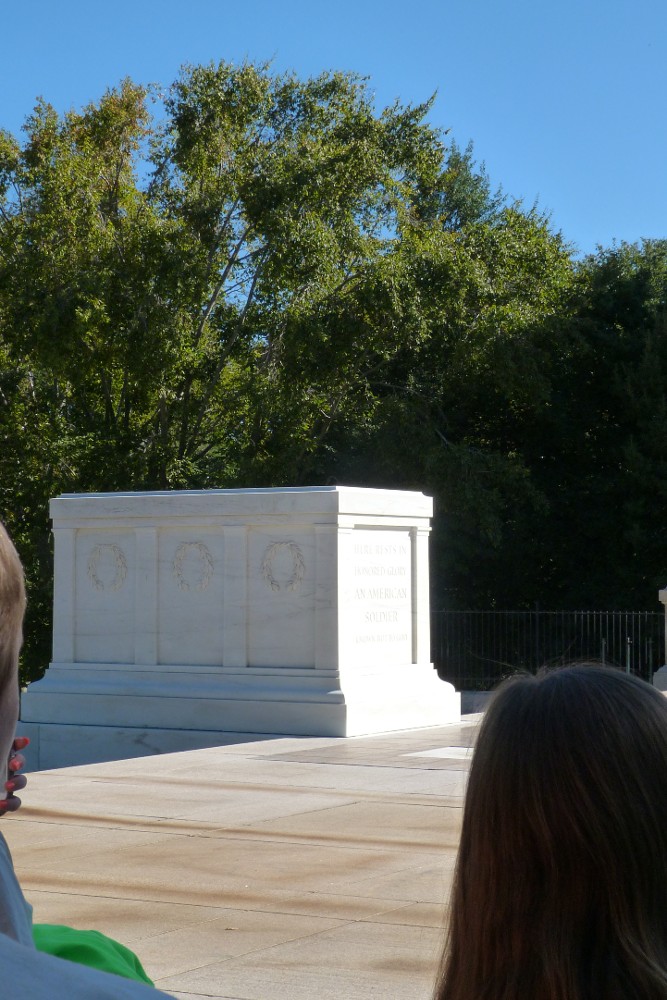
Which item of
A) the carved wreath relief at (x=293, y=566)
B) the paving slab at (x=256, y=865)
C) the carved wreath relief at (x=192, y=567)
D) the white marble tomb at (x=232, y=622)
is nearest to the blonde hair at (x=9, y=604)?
the paving slab at (x=256, y=865)

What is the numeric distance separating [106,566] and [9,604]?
1265 centimetres

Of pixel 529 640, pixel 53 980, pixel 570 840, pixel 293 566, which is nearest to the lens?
pixel 53 980

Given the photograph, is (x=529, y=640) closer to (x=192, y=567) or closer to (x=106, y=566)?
(x=106, y=566)

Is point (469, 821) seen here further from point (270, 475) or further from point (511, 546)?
point (511, 546)

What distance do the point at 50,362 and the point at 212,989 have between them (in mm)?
20225

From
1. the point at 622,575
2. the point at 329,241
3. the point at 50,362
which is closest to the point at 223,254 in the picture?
the point at 329,241

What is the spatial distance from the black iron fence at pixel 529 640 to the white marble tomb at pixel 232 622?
1266 cm

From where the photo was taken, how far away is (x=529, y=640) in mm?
27688

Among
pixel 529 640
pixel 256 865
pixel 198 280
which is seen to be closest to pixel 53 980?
pixel 256 865

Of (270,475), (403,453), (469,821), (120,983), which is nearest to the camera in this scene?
(120,983)

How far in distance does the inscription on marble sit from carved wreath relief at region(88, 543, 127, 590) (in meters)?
2.51

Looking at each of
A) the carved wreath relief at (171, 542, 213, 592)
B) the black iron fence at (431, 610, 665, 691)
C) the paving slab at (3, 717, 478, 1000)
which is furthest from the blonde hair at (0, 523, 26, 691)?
the black iron fence at (431, 610, 665, 691)

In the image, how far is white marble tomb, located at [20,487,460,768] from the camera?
12234 millimetres

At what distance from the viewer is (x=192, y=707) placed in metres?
12.7
